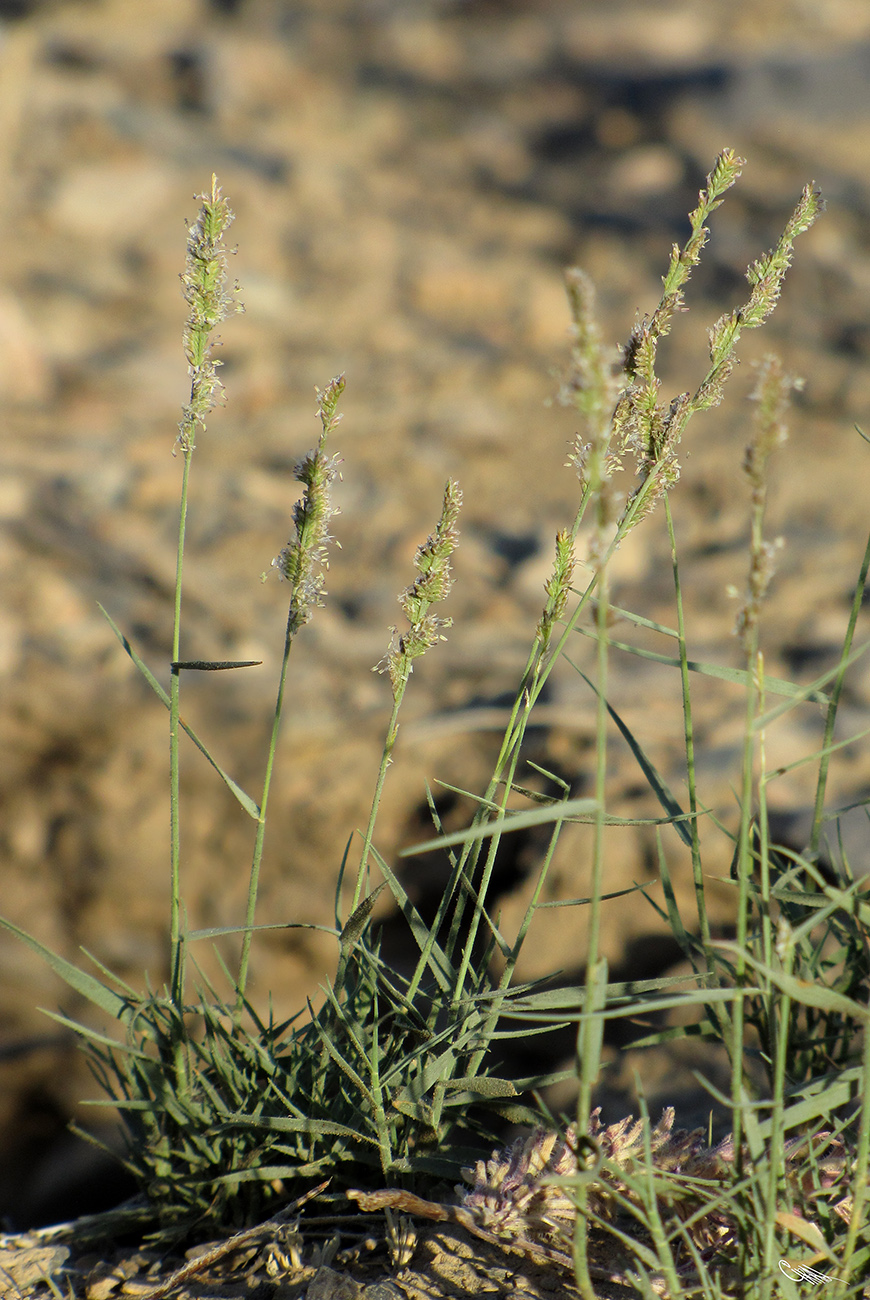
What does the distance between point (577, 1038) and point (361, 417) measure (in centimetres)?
291

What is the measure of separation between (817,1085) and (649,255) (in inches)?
151

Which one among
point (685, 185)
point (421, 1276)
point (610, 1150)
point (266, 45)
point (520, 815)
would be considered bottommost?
point (421, 1276)

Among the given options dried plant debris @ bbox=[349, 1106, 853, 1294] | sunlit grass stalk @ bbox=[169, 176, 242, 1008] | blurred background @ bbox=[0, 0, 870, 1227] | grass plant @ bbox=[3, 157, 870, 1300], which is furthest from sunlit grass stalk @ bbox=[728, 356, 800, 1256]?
sunlit grass stalk @ bbox=[169, 176, 242, 1008]

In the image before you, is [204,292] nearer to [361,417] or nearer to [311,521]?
[311,521]

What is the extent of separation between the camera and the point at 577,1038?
869mm

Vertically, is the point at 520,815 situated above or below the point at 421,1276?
above

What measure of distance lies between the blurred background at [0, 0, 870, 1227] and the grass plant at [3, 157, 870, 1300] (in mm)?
235

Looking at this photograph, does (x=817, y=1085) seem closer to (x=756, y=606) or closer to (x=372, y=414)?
(x=756, y=606)

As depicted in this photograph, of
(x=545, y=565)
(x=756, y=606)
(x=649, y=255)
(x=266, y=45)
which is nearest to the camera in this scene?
(x=756, y=606)

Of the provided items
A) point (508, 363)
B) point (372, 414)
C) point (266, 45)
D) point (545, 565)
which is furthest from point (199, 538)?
point (266, 45)

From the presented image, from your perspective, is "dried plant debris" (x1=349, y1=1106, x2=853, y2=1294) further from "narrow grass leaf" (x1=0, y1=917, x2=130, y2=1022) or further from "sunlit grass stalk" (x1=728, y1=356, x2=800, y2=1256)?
"narrow grass leaf" (x1=0, y1=917, x2=130, y2=1022)

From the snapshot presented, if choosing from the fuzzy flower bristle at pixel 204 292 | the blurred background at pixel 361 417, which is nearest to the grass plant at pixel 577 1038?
the fuzzy flower bristle at pixel 204 292

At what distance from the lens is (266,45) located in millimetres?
5070

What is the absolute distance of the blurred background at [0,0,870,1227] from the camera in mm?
2240
